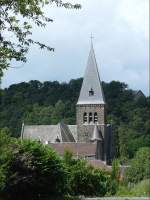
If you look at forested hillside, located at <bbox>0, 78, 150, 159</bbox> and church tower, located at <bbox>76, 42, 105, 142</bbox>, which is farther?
forested hillside, located at <bbox>0, 78, 150, 159</bbox>

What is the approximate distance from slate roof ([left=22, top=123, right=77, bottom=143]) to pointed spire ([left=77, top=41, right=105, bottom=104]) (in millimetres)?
4986

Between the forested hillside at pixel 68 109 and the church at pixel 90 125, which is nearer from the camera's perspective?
the church at pixel 90 125

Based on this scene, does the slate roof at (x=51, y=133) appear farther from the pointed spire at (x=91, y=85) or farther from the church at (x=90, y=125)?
the pointed spire at (x=91, y=85)

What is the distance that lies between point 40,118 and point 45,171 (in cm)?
9137

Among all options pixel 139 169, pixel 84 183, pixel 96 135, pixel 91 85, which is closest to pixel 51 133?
pixel 96 135

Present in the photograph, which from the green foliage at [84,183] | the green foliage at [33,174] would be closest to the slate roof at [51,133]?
the green foliage at [84,183]

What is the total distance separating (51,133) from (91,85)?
9.25 meters

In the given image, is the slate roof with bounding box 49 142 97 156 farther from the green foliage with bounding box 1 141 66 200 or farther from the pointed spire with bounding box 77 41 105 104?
the green foliage with bounding box 1 141 66 200

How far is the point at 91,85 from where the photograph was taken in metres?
90.9

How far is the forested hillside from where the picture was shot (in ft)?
360

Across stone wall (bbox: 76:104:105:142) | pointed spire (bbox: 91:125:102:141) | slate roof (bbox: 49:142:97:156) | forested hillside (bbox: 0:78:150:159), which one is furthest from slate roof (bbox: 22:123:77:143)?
forested hillside (bbox: 0:78:150:159)

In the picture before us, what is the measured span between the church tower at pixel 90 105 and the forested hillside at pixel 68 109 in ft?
26.8

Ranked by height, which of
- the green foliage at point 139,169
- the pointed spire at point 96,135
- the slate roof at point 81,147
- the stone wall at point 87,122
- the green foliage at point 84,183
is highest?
the stone wall at point 87,122

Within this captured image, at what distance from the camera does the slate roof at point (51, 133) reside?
302ft
